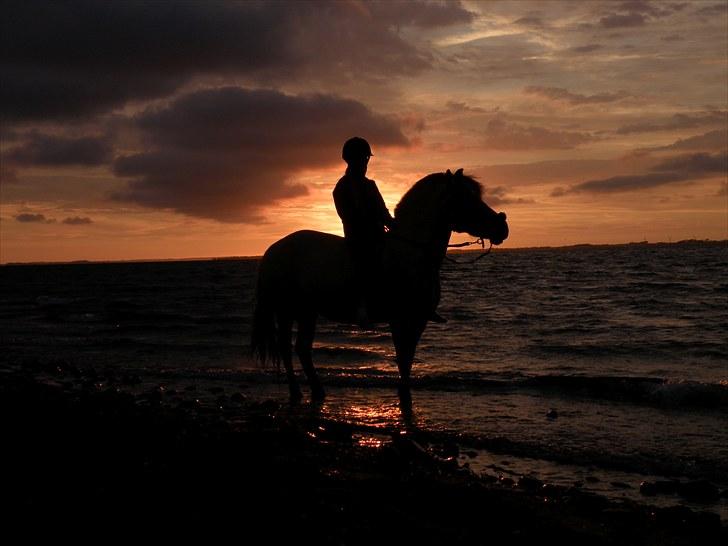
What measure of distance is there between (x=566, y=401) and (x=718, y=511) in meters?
5.73

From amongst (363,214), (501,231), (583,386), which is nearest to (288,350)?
(363,214)

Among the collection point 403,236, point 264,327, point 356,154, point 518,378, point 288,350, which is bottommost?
point 518,378

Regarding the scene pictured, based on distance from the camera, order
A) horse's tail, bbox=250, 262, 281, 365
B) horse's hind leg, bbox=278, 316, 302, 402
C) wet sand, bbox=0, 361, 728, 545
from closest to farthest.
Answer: wet sand, bbox=0, 361, 728, 545 < horse's hind leg, bbox=278, 316, 302, 402 < horse's tail, bbox=250, 262, 281, 365

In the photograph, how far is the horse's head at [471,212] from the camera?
31.3 ft

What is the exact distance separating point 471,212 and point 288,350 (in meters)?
4.05

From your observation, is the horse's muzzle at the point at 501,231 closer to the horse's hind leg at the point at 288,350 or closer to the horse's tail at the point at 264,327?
the horse's hind leg at the point at 288,350

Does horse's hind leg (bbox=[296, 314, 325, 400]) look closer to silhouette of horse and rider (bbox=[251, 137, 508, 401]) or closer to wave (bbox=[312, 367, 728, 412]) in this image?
silhouette of horse and rider (bbox=[251, 137, 508, 401])

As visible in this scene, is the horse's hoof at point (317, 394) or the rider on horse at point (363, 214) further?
the horse's hoof at point (317, 394)

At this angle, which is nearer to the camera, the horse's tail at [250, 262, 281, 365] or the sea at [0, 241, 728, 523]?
the sea at [0, 241, 728, 523]

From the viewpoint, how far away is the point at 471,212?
377 inches

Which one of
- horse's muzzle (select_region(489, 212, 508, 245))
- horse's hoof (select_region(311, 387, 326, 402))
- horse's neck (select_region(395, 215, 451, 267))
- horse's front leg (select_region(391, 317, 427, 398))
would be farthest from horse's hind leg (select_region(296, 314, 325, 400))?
horse's muzzle (select_region(489, 212, 508, 245))

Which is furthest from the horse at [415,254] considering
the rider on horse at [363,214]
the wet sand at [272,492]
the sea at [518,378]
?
the wet sand at [272,492]

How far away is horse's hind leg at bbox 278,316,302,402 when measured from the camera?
11.4m

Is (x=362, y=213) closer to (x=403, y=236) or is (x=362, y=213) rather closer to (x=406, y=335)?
(x=403, y=236)
